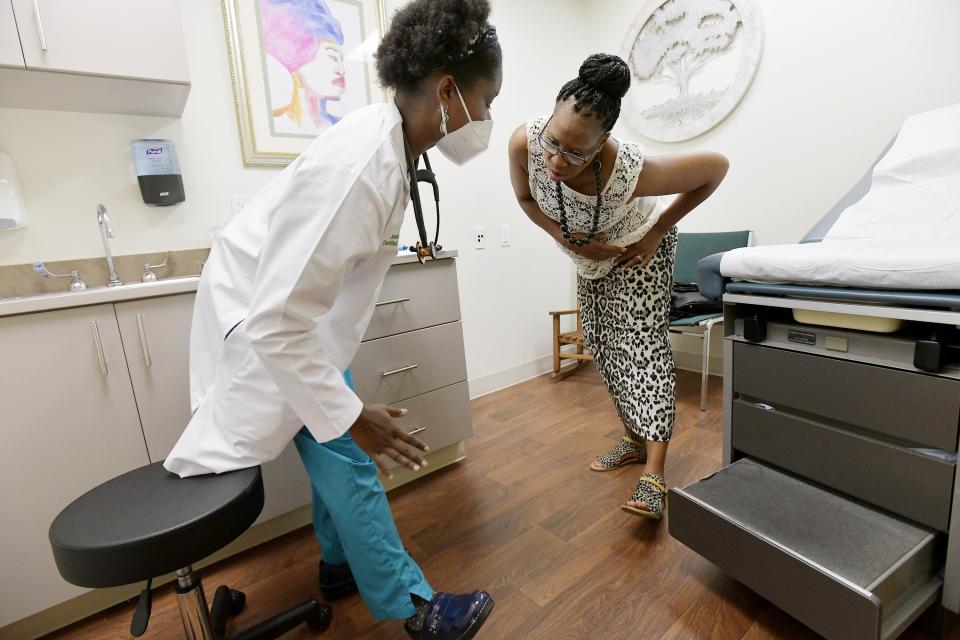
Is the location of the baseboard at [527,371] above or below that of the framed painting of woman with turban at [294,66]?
below

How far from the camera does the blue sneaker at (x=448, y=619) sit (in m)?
0.90

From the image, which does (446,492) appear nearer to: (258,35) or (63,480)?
(63,480)

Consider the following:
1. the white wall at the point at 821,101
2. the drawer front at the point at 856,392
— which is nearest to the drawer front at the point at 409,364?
the drawer front at the point at 856,392

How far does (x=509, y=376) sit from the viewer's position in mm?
2725

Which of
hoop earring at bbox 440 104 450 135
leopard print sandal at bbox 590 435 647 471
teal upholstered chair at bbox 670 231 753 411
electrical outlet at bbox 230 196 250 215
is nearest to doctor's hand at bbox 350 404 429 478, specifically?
hoop earring at bbox 440 104 450 135

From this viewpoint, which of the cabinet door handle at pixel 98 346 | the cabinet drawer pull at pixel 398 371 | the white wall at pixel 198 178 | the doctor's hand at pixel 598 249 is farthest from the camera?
the cabinet drawer pull at pixel 398 371

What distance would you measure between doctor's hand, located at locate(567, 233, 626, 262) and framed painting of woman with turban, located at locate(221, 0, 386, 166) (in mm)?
1277

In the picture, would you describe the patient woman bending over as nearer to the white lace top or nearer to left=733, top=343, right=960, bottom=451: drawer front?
the white lace top

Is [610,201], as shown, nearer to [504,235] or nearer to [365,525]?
[365,525]

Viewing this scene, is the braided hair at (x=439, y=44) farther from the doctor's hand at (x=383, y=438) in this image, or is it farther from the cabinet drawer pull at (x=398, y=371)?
the cabinet drawer pull at (x=398, y=371)

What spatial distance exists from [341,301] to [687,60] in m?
2.50

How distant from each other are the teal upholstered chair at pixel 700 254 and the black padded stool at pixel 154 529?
192cm

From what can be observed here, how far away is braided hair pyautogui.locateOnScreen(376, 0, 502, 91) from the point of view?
2.52 feet

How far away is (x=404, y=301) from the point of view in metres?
1.57
